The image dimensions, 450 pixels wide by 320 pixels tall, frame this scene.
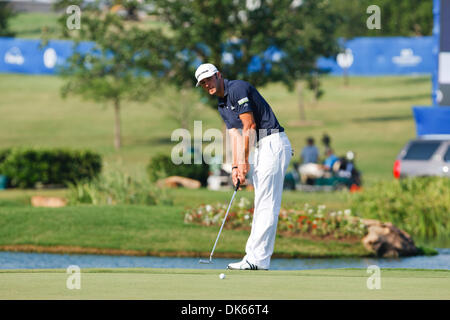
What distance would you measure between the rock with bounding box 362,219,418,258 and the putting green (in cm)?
684

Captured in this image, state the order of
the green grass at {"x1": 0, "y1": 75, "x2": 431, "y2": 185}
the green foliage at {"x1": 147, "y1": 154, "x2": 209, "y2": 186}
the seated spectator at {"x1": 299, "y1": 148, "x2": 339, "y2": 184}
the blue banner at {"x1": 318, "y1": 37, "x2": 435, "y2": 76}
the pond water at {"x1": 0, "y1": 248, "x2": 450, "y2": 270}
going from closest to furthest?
the pond water at {"x1": 0, "y1": 248, "x2": 450, "y2": 270}, the seated spectator at {"x1": 299, "y1": 148, "x2": 339, "y2": 184}, the green foliage at {"x1": 147, "y1": 154, "x2": 209, "y2": 186}, the green grass at {"x1": 0, "y1": 75, "x2": 431, "y2": 185}, the blue banner at {"x1": 318, "y1": 37, "x2": 435, "y2": 76}

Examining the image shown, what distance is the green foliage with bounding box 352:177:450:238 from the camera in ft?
58.9

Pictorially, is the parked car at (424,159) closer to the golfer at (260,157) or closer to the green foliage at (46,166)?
the green foliage at (46,166)

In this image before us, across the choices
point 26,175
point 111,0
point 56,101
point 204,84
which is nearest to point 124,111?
point 56,101

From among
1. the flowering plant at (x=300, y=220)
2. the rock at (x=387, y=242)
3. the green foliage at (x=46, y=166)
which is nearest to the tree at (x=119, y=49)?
the green foliage at (x=46, y=166)

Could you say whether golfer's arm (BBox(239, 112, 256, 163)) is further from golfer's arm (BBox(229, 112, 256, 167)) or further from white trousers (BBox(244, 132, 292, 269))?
white trousers (BBox(244, 132, 292, 269))

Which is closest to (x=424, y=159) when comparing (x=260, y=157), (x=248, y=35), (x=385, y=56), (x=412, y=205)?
(x=412, y=205)

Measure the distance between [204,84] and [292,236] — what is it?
747 centimetres

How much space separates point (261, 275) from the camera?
8.01 meters

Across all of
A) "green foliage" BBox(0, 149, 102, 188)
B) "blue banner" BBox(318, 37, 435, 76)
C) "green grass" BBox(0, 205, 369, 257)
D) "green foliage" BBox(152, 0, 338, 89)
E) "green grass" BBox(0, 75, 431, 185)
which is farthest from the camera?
"blue banner" BBox(318, 37, 435, 76)

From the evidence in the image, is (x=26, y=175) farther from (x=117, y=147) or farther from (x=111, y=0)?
(x=117, y=147)

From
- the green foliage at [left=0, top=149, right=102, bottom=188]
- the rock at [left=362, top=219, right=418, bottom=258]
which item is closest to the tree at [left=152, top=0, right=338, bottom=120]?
the green foliage at [left=0, top=149, right=102, bottom=188]

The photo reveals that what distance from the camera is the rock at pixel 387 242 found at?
15492 millimetres

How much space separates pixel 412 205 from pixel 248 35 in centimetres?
1453
